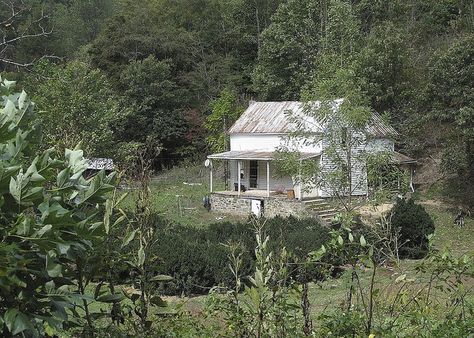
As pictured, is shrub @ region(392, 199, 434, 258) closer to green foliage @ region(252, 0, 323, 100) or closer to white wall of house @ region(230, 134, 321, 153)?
white wall of house @ region(230, 134, 321, 153)

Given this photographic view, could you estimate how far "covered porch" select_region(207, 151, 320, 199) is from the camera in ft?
91.9

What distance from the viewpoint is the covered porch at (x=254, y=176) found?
91.9ft

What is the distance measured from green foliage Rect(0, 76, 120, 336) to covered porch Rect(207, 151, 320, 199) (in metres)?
23.9

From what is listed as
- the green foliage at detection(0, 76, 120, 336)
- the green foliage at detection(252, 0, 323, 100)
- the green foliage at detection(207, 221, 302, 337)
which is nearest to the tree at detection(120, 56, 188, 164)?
the green foliage at detection(252, 0, 323, 100)

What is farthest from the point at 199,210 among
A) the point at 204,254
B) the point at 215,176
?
the point at 204,254

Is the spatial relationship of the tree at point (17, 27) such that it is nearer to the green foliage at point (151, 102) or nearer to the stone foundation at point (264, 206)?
the stone foundation at point (264, 206)

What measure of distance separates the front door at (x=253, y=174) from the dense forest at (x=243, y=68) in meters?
5.31

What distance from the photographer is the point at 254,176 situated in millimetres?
31219

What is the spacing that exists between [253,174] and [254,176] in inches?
5.1

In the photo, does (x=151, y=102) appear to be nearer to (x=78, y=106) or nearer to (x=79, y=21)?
(x=78, y=106)

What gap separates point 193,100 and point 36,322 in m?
41.7

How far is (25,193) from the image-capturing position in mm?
2135

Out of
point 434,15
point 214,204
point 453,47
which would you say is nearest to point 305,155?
point 214,204

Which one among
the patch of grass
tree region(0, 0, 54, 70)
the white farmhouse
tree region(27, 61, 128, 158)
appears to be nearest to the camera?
tree region(0, 0, 54, 70)
